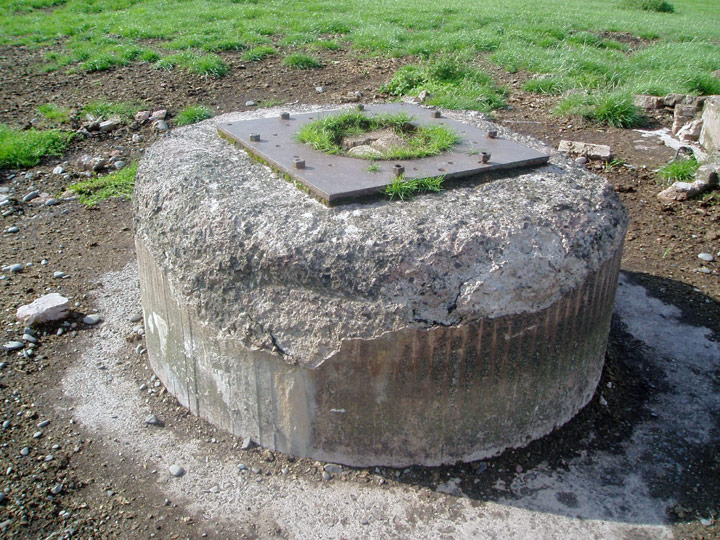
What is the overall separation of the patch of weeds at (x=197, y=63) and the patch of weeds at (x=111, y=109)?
1.06 m

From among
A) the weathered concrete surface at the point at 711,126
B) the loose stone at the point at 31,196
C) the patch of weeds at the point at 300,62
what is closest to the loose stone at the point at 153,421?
the loose stone at the point at 31,196

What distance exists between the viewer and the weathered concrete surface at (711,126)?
5578 mm

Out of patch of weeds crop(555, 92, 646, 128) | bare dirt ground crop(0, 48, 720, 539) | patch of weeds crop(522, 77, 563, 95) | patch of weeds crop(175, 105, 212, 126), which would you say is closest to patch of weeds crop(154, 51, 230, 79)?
patch of weeds crop(175, 105, 212, 126)

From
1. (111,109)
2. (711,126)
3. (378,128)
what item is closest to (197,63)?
(111,109)

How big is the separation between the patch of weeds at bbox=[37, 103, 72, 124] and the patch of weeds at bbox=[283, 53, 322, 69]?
2565 mm

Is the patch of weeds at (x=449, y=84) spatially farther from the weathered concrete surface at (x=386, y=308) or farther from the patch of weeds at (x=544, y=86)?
the weathered concrete surface at (x=386, y=308)

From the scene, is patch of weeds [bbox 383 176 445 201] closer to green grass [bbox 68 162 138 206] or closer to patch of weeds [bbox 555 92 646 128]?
green grass [bbox 68 162 138 206]

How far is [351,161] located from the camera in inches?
113

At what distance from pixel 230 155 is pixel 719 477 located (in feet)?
7.97

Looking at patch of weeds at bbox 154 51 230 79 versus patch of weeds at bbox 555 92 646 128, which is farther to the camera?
patch of weeds at bbox 154 51 230 79

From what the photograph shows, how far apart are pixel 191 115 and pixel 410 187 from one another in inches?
170

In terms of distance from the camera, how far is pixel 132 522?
2410mm

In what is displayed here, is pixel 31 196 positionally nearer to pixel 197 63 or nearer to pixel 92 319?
pixel 92 319

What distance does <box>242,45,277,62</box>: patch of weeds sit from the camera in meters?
8.20
